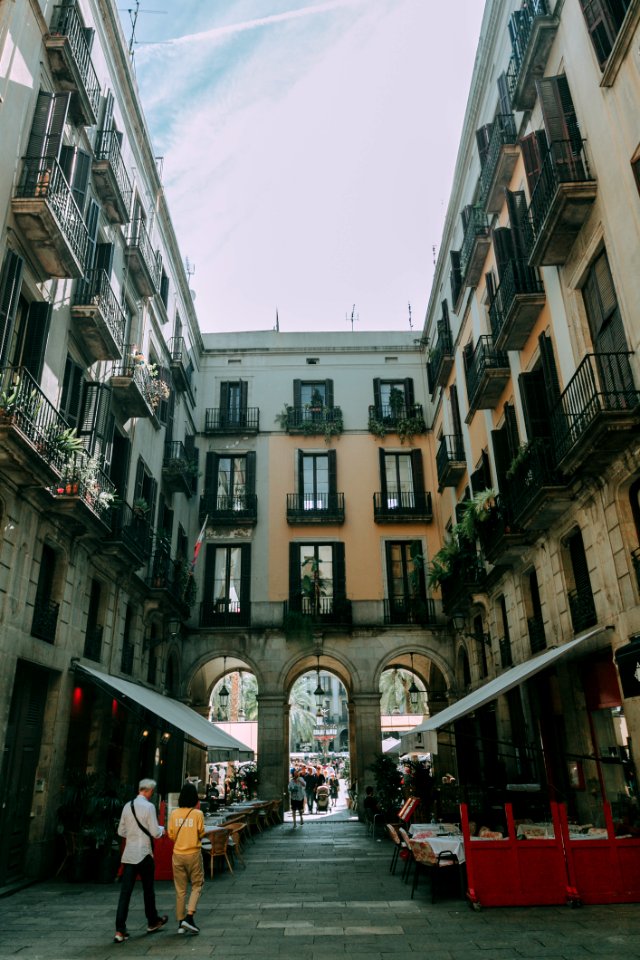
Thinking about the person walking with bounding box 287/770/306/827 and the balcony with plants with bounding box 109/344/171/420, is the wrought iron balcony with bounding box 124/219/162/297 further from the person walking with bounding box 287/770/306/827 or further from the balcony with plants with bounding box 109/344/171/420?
the person walking with bounding box 287/770/306/827

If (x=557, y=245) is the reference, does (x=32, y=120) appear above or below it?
above

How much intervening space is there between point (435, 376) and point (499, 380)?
7968 millimetres

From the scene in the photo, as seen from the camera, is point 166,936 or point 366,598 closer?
point 166,936

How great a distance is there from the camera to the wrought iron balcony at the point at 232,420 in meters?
26.8

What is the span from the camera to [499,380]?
53.2 ft

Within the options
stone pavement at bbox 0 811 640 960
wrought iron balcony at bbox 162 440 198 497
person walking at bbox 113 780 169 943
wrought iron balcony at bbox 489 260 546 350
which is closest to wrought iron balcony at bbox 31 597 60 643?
stone pavement at bbox 0 811 640 960

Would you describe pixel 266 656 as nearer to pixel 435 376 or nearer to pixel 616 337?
pixel 435 376

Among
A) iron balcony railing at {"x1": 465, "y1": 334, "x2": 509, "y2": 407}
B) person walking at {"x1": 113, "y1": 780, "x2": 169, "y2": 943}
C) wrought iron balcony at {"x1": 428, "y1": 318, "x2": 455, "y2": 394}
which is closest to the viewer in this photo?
person walking at {"x1": 113, "y1": 780, "x2": 169, "y2": 943}

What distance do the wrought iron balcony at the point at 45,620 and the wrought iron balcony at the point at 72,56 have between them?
954 cm

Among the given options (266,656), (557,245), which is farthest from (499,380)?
(266,656)

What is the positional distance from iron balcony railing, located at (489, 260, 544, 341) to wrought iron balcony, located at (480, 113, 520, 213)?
2.42 meters

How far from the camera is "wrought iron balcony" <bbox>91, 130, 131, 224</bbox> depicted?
48.6 ft

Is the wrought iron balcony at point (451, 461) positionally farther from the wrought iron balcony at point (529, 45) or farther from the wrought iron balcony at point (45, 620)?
the wrought iron balcony at point (45, 620)

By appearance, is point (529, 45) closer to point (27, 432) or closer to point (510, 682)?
point (27, 432)
